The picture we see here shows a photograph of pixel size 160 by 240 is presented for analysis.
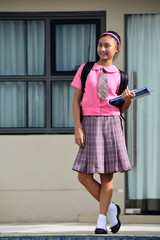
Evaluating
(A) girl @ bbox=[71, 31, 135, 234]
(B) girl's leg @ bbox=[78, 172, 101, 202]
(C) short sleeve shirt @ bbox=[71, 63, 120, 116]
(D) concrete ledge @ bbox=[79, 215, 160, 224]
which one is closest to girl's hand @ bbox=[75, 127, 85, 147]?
(A) girl @ bbox=[71, 31, 135, 234]

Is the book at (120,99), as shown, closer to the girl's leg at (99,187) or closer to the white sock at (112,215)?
the girl's leg at (99,187)

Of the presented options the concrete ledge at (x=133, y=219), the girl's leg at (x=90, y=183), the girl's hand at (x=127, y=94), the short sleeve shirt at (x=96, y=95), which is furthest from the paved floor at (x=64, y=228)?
the girl's hand at (x=127, y=94)

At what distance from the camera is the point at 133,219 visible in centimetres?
942

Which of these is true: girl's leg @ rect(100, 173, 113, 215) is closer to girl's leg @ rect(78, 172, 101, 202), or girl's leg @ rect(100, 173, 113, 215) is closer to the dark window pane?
girl's leg @ rect(78, 172, 101, 202)

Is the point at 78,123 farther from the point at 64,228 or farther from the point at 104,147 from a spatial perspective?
the point at 64,228

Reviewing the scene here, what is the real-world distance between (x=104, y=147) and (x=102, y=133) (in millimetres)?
117

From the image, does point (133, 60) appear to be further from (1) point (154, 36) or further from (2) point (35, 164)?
(2) point (35, 164)

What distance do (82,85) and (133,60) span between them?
2.49 m

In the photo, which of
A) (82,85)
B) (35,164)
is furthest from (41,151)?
(82,85)

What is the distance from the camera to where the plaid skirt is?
23.1 ft

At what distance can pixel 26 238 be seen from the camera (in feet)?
22.4

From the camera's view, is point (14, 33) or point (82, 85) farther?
point (14, 33)

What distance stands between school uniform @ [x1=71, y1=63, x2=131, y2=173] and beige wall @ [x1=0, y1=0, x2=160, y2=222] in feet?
7.71

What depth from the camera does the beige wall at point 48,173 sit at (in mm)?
9445
